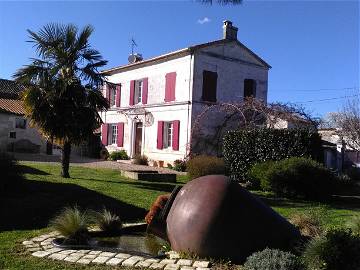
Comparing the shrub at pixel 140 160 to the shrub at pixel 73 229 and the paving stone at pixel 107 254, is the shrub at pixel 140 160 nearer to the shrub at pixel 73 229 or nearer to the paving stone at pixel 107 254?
the shrub at pixel 73 229

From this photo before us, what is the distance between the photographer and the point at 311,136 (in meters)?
15.9

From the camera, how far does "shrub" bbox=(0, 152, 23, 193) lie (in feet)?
34.0

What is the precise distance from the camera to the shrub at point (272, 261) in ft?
16.1

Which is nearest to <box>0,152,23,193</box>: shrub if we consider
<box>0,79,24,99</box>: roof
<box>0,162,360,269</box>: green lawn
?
<box>0,162,360,269</box>: green lawn

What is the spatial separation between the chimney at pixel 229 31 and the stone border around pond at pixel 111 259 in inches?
798

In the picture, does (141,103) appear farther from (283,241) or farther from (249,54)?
(283,241)

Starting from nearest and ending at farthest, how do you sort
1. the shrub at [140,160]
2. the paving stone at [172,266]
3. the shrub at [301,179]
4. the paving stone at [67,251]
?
the paving stone at [172,266], the paving stone at [67,251], the shrub at [301,179], the shrub at [140,160]

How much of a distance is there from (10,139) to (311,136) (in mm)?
19130

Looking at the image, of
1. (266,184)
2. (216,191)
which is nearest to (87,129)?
(266,184)

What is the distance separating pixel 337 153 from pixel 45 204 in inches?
996

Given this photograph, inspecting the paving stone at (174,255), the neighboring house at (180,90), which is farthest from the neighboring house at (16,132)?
the paving stone at (174,255)

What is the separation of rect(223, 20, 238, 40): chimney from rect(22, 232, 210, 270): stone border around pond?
20.3m

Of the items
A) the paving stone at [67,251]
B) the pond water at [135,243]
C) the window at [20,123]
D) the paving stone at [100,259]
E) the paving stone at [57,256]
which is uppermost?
the window at [20,123]

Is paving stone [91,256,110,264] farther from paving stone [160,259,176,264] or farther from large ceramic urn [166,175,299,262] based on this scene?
large ceramic urn [166,175,299,262]
